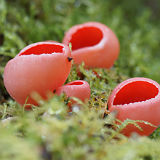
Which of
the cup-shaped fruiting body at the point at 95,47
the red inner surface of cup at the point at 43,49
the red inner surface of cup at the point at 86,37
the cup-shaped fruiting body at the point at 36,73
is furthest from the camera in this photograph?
the red inner surface of cup at the point at 86,37

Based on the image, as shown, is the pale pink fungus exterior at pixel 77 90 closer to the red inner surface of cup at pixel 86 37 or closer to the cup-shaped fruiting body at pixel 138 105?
the cup-shaped fruiting body at pixel 138 105

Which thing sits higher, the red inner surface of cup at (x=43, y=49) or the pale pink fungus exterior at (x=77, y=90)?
the red inner surface of cup at (x=43, y=49)

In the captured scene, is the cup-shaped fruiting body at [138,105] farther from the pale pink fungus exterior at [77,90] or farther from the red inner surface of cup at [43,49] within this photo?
the red inner surface of cup at [43,49]

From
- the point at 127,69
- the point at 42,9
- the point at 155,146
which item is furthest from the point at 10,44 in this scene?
the point at 155,146

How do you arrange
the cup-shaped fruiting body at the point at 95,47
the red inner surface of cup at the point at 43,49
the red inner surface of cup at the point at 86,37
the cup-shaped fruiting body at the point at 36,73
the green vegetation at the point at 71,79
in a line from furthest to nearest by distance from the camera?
the red inner surface of cup at the point at 86,37 < the cup-shaped fruiting body at the point at 95,47 < the red inner surface of cup at the point at 43,49 < the cup-shaped fruiting body at the point at 36,73 < the green vegetation at the point at 71,79

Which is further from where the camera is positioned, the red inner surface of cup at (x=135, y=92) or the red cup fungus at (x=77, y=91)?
the red inner surface of cup at (x=135, y=92)

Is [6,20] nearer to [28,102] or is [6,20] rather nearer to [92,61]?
[92,61]

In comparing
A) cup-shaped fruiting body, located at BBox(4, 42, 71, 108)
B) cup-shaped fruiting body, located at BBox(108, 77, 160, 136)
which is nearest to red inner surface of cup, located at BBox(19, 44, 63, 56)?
cup-shaped fruiting body, located at BBox(4, 42, 71, 108)

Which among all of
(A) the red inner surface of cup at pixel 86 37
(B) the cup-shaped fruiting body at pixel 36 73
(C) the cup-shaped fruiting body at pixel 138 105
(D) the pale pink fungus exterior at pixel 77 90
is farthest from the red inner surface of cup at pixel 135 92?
(A) the red inner surface of cup at pixel 86 37

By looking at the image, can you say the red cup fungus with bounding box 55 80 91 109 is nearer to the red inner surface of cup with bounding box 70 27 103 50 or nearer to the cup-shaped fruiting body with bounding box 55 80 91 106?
the cup-shaped fruiting body with bounding box 55 80 91 106
